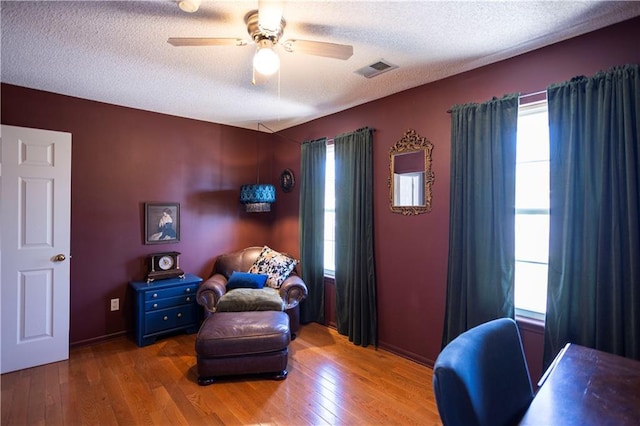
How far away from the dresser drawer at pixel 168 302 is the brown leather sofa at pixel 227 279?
227 millimetres

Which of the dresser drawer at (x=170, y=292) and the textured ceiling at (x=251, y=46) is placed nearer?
the textured ceiling at (x=251, y=46)

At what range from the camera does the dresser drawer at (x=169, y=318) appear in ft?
10.6

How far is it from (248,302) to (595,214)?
2758mm

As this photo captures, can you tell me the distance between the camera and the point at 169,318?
132 inches

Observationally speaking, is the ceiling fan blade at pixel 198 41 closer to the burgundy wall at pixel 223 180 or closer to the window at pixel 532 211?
the burgundy wall at pixel 223 180

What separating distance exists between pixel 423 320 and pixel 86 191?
140 inches

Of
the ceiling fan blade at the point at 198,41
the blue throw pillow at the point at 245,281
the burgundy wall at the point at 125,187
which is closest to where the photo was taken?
the ceiling fan blade at the point at 198,41

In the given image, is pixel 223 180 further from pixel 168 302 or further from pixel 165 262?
pixel 168 302

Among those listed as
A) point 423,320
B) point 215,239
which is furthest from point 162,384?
point 423,320

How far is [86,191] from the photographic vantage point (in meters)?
3.21

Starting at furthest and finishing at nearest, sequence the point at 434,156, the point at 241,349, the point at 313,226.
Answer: the point at 313,226, the point at 434,156, the point at 241,349

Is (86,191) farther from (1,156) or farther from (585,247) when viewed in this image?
(585,247)

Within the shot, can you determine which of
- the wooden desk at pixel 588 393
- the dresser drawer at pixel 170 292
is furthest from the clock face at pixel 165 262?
the wooden desk at pixel 588 393

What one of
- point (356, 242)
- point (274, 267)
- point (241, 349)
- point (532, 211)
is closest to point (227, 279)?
point (274, 267)
